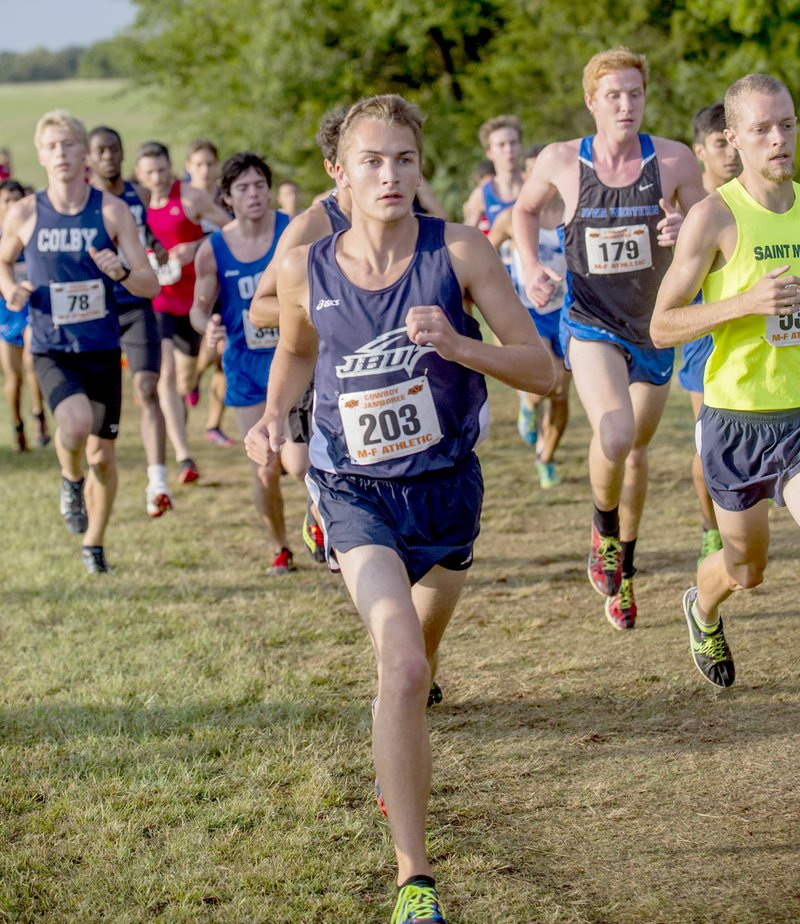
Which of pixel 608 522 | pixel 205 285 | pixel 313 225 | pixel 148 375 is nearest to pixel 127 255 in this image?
pixel 205 285

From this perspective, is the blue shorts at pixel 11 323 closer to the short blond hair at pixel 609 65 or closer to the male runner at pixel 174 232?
the male runner at pixel 174 232

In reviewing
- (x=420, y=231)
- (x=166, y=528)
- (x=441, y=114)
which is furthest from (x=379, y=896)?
(x=441, y=114)

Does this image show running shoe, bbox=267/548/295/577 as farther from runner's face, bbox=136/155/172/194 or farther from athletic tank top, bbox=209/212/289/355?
runner's face, bbox=136/155/172/194

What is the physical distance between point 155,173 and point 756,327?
6.83m

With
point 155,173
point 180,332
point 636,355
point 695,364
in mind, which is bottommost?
point 695,364

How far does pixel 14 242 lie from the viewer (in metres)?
7.04

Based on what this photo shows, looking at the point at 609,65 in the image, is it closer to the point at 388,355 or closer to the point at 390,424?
the point at 388,355

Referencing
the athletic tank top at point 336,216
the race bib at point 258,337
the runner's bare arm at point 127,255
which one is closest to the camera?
the athletic tank top at point 336,216

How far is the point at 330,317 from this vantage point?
363 centimetres

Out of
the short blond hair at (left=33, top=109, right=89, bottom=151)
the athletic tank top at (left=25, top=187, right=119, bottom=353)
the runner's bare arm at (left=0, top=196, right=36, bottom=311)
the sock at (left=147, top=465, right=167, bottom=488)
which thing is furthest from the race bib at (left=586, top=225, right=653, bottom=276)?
the sock at (left=147, top=465, right=167, bottom=488)

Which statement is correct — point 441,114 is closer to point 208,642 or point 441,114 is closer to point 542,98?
point 542,98

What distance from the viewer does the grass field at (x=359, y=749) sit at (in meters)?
3.49

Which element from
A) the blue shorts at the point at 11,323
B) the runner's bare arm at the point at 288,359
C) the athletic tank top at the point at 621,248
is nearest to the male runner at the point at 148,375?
the blue shorts at the point at 11,323

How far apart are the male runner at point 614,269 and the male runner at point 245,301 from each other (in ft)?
5.99
